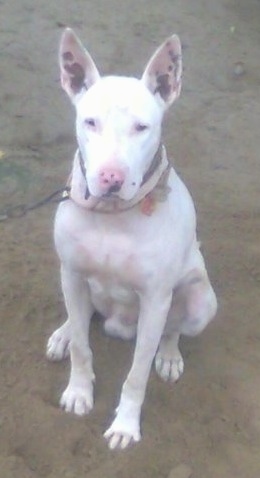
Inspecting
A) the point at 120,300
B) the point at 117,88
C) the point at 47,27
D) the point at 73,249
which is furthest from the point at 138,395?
the point at 47,27

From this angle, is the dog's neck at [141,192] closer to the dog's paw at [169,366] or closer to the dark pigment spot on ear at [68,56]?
the dark pigment spot on ear at [68,56]

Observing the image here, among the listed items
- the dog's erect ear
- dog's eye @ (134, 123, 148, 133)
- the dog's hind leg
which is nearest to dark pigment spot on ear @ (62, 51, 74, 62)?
the dog's erect ear

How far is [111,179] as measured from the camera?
293 cm

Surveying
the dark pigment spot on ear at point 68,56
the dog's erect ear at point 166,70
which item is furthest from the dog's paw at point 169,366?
the dark pigment spot on ear at point 68,56

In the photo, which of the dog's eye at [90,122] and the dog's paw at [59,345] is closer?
the dog's eye at [90,122]

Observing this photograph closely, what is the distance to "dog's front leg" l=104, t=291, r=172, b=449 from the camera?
3.50 m

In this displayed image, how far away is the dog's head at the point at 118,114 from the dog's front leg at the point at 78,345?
0.65 metres

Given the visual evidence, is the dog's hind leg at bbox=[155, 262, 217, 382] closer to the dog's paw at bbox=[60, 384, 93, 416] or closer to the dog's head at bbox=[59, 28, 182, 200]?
the dog's paw at bbox=[60, 384, 93, 416]

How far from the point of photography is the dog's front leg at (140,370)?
3502mm

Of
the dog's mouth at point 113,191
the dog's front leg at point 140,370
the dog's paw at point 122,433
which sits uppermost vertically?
the dog's mouth at point 113,191

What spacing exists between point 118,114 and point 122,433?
1326 millimetres

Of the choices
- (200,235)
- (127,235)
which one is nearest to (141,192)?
(127,235)

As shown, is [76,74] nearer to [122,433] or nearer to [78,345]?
[78,345]

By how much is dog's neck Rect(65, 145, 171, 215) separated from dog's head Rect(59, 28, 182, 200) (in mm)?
127
